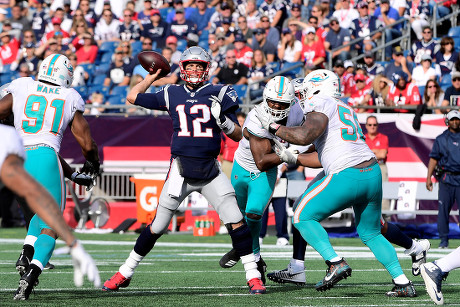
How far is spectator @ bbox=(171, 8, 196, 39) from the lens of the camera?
1925cm

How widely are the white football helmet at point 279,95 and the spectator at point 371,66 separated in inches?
397

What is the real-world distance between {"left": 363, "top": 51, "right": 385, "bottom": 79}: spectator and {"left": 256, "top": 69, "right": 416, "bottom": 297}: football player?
33.3 feet

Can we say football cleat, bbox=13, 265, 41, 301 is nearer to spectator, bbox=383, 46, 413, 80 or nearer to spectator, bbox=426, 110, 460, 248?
spectator, bbox=426, 110, 460, 248

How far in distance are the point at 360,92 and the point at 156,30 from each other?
5.29 meters

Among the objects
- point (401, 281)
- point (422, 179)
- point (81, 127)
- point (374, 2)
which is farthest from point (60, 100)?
point (374, 2)

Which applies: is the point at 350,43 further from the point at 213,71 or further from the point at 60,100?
the point at 60,100

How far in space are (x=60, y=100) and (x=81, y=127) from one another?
26cm

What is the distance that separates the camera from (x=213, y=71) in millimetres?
17812

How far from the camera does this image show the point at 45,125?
656cm

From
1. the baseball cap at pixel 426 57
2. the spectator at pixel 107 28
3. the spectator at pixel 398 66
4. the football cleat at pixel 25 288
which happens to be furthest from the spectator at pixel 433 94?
the football cleat at pixel 25 288

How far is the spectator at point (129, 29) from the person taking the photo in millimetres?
19672

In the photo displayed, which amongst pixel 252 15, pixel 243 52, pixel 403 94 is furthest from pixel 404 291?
pixel 252 15

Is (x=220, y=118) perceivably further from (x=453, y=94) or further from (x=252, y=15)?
(x=252, y=15)

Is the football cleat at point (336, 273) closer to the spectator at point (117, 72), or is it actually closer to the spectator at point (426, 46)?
the spectator at point (426, 46)
